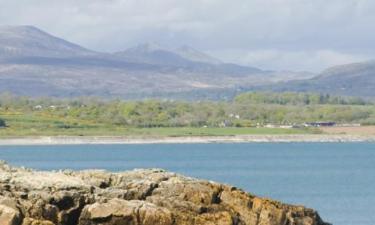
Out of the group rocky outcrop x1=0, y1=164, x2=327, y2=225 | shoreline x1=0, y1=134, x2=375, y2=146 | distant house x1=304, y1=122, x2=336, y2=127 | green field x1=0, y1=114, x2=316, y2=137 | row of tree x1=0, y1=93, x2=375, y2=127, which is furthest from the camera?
distant house x1=304, y1=122, x2=336, y2=127

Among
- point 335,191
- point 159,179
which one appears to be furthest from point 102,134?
point 159,179

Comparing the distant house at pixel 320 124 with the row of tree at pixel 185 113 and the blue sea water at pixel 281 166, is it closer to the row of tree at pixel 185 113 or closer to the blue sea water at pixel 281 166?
the row of tree at pixel 185 113

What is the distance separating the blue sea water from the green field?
4.89 feet

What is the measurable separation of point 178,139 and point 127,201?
115 meters

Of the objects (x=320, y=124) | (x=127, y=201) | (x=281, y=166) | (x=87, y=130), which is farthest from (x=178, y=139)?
(x=127, y=201)

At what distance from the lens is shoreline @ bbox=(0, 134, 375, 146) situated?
128500 millimetres

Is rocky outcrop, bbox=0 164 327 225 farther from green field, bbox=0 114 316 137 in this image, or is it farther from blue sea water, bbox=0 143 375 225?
green field, bbox=0 114 316 137

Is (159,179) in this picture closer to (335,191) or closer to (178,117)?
(335,191)

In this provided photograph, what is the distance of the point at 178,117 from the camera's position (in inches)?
6491

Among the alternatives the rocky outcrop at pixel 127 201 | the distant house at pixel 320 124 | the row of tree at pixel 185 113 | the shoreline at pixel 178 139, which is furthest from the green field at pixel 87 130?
the rocky outcrop at pixel 127 201

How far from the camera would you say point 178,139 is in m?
141

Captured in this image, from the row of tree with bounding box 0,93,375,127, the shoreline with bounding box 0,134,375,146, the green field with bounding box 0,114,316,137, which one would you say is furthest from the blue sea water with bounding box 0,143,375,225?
the row of tree with bounding box 0,93,375,127

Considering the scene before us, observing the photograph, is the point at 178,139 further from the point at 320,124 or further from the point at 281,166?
the point at 281,166

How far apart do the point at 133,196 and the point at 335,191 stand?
36.9 metres
